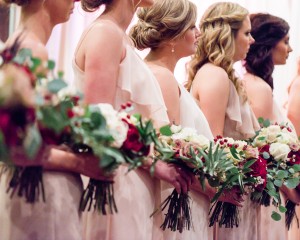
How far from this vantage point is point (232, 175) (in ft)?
12.0

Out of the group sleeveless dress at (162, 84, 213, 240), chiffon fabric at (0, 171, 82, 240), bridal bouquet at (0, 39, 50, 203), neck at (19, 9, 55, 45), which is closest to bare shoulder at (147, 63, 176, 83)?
sleeveless dress at (162, 84, 213, 240)

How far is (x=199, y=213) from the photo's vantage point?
3.84 meters

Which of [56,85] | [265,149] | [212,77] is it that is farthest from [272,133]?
[56,85]

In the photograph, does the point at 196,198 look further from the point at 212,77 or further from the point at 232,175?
the point at 212,77

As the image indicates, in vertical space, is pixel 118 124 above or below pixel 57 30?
below

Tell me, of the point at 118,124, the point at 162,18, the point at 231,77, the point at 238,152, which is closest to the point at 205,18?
the point at 231,77

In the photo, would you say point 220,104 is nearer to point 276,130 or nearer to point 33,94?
point 276,130

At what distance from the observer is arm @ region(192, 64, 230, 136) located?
14.1 ft

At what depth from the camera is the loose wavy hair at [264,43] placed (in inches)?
204

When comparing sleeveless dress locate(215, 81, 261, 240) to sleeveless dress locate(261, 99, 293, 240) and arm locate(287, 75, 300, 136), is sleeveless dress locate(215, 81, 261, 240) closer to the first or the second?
sleeveless dress locate(261, 99, 293, 240)

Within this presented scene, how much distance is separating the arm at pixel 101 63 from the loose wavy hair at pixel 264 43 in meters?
2.09

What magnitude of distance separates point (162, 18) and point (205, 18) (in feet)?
2.62

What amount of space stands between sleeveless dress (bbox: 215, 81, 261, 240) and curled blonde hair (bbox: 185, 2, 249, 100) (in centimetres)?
11

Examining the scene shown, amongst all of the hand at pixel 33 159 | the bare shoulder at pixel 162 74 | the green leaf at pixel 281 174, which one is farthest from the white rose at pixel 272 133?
the hand at pixel 33 159
